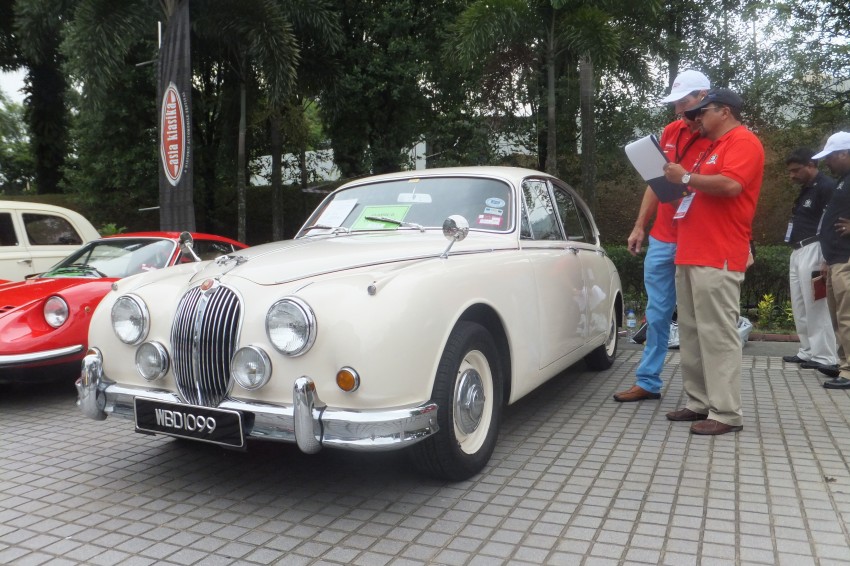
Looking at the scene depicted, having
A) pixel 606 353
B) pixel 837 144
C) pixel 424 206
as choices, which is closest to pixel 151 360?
pixel 424 206

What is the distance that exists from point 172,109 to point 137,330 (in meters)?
8.08

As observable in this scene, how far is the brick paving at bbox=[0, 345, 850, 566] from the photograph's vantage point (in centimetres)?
275

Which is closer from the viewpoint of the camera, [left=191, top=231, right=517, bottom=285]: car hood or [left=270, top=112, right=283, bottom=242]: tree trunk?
[left=191, top=231, right=517, bottom=285]: car hood

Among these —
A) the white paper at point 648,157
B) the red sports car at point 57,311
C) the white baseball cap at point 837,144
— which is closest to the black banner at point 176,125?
the red sports car at point 57,311

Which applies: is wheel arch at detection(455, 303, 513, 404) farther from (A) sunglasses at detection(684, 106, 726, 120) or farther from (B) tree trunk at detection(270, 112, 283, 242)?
(B) tree trunk at detection(270, 112, 283, 242)

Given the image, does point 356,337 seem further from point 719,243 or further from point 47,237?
point 47,237

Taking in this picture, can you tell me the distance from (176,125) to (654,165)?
8150mm

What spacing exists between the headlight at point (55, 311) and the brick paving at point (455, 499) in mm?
735

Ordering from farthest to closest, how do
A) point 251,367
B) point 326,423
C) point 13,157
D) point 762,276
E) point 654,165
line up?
1. point 13,157
2. point 762,276
3. point 654,165
4. point 251,367
5. point 326,423

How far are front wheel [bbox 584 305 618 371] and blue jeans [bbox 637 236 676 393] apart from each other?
0.87 m

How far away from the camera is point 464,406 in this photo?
3.39 metres

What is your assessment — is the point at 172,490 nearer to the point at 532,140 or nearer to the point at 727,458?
the point at 727,458

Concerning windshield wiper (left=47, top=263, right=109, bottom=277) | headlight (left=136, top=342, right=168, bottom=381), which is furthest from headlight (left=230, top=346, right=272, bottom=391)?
windshield wiper (left=47, top=263, right=109, bottom=277)

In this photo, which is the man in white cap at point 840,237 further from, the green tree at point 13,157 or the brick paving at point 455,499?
the green tree at point 13,157
